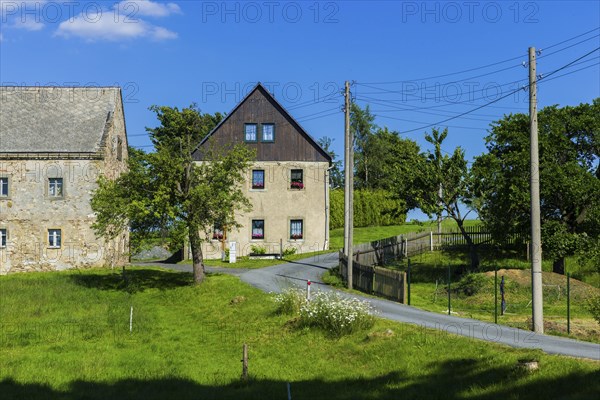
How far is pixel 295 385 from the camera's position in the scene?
1514 cm

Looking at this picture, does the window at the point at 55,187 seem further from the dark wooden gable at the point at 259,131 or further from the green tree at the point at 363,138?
the green tree at the point at 363,138

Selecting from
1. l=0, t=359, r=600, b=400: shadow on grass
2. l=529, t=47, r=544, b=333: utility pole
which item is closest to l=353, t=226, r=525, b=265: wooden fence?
l=529, t=47, r=544, b=333: utility pole

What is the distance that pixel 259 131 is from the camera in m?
44.6

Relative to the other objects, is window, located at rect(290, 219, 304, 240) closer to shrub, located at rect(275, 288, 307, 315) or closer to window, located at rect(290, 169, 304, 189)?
window, located at rect(290, 169, 304, 189)

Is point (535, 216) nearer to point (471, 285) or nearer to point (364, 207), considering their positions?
point (471, 285)

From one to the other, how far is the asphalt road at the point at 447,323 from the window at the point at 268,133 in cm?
1237

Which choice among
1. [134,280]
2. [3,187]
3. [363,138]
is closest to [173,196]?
[134,280]

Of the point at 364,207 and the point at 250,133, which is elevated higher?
the point at 250,133

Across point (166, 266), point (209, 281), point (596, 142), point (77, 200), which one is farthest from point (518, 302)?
point (77, 200)

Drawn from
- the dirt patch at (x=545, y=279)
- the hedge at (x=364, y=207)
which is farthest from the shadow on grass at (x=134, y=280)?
the hedge at (x=364, y=207)

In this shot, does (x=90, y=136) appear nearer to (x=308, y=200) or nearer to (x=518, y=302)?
(x=308, y=200)

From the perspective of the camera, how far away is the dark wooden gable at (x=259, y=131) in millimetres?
44312

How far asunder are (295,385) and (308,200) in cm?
2996

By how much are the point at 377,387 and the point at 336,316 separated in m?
5.26
